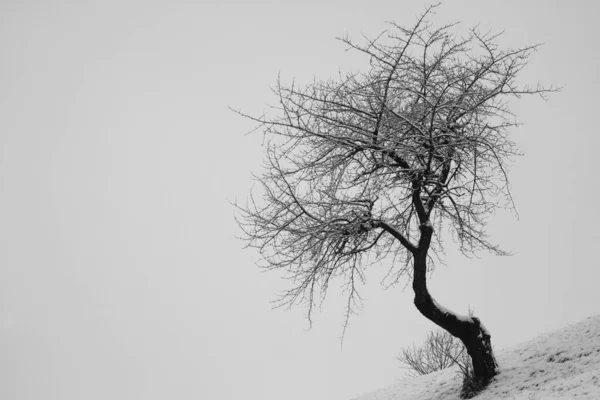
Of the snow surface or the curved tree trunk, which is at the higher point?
the curved tree trunk

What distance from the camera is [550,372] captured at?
8.24 metres

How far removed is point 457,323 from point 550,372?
1.80 m

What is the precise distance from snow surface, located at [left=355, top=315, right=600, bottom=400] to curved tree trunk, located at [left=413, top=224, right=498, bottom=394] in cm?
32

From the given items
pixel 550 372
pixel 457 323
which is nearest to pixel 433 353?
pixel 457 323

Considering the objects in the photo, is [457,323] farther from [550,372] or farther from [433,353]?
[433,353]

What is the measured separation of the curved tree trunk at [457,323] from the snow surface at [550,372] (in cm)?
32

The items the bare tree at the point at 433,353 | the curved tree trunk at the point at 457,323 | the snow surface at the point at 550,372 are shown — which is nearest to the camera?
the snow surface at the point at 550,372

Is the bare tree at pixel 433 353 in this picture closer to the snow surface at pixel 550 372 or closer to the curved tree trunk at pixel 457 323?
the snow surface at pixel 550 372

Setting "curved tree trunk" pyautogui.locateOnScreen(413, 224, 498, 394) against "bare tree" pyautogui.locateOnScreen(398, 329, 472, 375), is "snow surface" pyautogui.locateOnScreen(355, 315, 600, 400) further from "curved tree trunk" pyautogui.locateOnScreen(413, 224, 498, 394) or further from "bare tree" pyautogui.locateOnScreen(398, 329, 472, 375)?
"bare tree" pyautogui.locateOnScreen(398, 329, 472, 375)

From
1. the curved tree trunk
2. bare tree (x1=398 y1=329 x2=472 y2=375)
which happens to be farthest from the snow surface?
bare tree (x1=398 y1=329 x2=472 y2=375)

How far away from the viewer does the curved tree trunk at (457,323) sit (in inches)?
362

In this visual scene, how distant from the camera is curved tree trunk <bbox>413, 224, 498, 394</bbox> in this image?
30.2 feet

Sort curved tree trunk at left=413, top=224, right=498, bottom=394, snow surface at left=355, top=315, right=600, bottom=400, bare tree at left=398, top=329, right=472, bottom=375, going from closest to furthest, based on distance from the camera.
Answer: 1. snow surface at left=355, top=315, right=600, bottom=400
2. curved tree trunk at left=413, top=224, right=498, bottom=394
3. bare tree at left=398, top=329, right=472, bottom=375

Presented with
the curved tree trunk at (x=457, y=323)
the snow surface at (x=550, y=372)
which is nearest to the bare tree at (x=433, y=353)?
the snow surface at (x=550, y=372)
